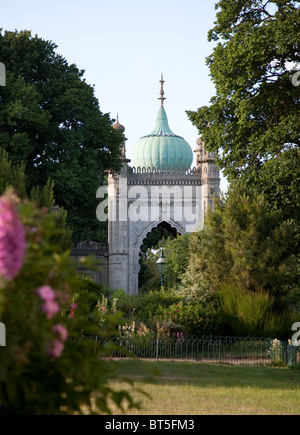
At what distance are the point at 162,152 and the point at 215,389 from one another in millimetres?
33912

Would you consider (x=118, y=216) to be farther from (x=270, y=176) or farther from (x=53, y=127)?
(x=270, y=176)

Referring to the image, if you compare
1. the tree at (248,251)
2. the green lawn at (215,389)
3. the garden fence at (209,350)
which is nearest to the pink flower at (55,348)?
the green lawn at (215,389)

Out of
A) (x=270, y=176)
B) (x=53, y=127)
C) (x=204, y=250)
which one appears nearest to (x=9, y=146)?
(x=53, y=127)

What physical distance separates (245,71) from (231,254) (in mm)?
5669

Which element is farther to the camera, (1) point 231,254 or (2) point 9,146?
(2) point 9,146

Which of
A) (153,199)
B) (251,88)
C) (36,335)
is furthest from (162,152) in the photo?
(36,335)

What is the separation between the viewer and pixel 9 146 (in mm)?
26812

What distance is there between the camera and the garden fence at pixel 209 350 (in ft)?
55.9

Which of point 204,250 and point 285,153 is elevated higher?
point 285,153

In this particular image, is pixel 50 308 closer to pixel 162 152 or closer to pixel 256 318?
pixel 256 318

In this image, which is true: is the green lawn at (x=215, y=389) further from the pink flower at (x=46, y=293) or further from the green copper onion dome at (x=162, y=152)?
the green copper onion dome at (x=162, y=152)

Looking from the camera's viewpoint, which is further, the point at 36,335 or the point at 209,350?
the point at 209,350

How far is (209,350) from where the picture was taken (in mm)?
18359

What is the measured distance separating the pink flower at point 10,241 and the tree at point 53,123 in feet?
76.2
